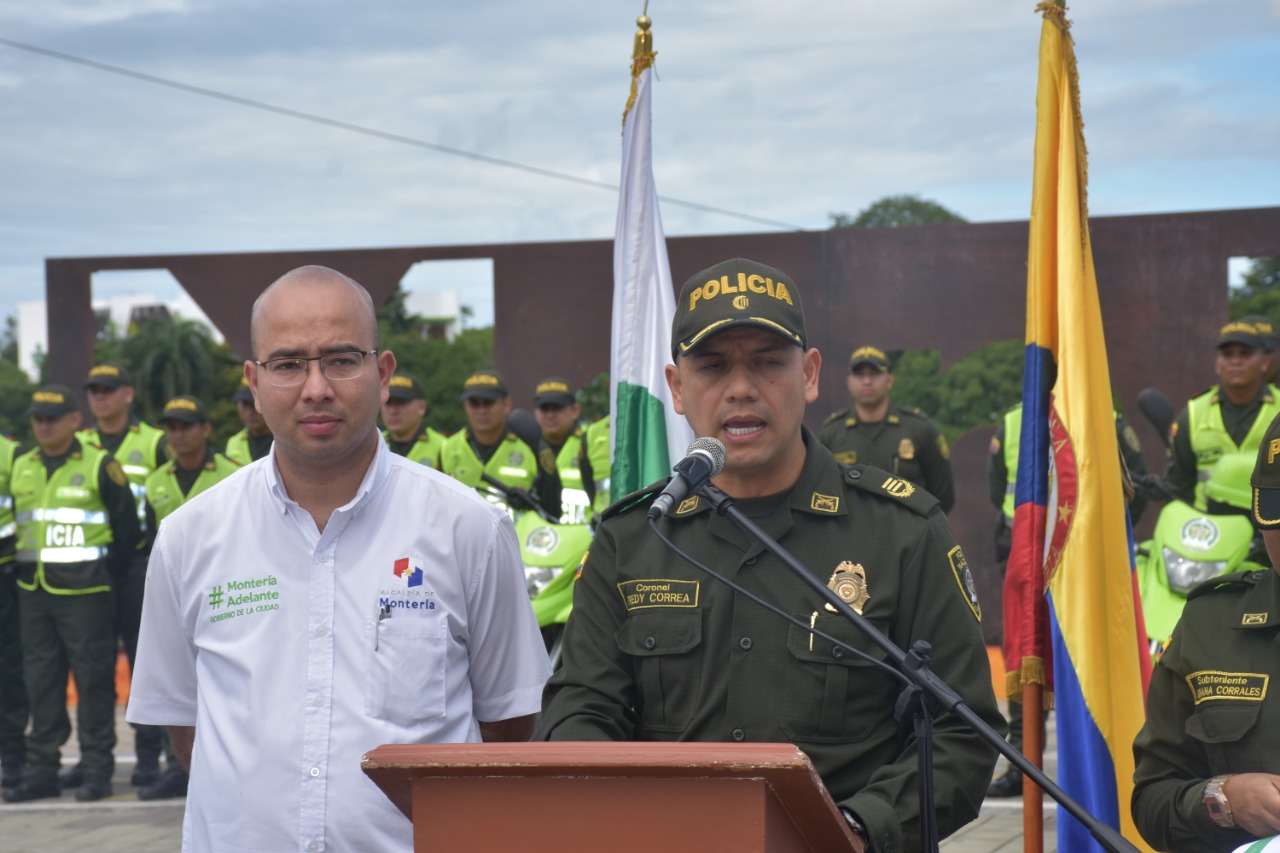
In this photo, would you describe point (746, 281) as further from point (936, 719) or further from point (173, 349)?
point (173, 349)

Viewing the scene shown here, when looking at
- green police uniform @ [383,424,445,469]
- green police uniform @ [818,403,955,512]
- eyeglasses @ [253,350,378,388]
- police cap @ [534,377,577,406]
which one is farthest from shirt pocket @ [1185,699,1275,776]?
police cap @ [534,377,577,406]

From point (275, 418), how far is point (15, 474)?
7.75 metres

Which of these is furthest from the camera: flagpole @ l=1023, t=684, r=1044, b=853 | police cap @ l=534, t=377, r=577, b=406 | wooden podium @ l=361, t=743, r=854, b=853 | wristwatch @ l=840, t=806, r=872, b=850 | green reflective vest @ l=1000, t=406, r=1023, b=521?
police cap @ l=534, t=377, r=577, b=406

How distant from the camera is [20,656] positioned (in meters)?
10.7

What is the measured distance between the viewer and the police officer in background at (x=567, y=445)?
11242 mm

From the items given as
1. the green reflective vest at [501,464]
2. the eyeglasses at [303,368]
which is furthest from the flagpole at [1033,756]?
the green reflective vest at [501,464]

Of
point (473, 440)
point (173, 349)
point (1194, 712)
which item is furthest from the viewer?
point (173, 349)

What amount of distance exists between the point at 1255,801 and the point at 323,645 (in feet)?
6.11

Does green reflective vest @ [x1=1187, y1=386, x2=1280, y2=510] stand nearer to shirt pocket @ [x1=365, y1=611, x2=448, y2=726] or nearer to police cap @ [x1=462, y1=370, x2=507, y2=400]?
police cap @ [x1=462, y1=370, x2=507, y2=400]

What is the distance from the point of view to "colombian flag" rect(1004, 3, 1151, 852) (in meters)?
4.86

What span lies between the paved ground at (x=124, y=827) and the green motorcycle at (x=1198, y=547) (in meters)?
1.17

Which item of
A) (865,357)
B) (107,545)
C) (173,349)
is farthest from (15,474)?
(173,349)

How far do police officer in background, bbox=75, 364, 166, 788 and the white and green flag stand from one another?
5.51 meters

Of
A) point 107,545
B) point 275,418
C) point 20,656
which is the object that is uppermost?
point 275,418
